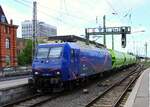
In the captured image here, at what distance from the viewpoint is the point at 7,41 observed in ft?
293

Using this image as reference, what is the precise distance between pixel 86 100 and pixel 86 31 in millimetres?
39174

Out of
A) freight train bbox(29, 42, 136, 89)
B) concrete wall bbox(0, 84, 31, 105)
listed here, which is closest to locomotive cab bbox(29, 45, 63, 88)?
freight train bbox(29, 42, 136, 89)

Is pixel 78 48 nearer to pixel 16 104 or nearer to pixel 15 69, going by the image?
pixel 16 104

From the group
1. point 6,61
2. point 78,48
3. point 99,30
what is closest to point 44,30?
point 6,61

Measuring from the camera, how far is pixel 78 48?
24453 millimetres

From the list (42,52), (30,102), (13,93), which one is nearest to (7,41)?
(42,52)

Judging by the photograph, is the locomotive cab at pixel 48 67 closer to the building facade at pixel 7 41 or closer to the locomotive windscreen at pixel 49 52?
the locomotive windscreen at pixel 49 52

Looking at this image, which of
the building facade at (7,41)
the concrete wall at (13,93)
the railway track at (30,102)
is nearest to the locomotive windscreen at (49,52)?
the concrete wall at (13,93)

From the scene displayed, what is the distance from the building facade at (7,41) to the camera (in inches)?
3341

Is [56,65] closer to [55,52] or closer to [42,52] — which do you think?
[55,52]

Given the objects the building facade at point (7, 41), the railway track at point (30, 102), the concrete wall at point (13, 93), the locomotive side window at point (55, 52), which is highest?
the building facade at point (7, 41)

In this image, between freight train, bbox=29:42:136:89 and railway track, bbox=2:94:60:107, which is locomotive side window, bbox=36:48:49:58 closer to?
freight train, bbox=29:42:136:89

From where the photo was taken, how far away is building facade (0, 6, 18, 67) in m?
84.9

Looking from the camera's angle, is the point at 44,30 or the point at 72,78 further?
the point at 44,30
